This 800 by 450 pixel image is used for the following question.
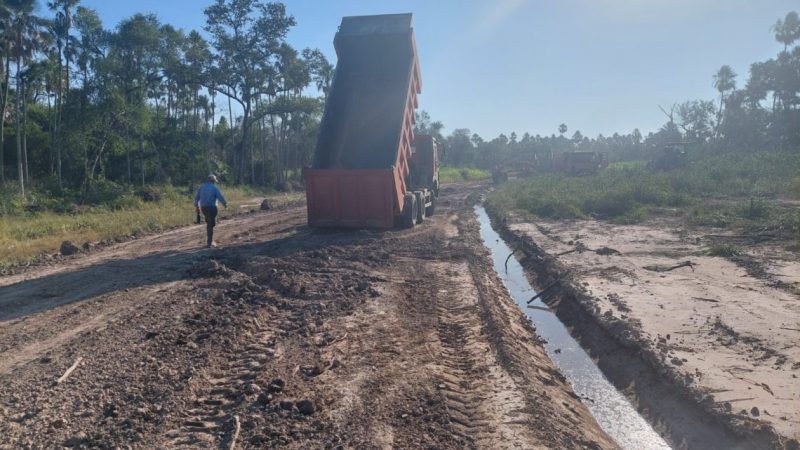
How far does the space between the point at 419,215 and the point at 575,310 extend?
8.76m

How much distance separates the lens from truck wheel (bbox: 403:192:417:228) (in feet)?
49.9

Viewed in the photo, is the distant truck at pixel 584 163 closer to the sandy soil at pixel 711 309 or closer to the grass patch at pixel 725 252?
the sandy soil at pixel 711 309

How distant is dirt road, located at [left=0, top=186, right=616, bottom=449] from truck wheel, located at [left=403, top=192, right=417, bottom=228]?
16.5 ft

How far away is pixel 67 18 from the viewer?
30.6 meters

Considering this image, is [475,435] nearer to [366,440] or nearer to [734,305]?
[366,440]

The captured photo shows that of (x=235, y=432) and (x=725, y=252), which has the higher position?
(x=725, y=252)

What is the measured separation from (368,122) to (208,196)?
4.93 meters

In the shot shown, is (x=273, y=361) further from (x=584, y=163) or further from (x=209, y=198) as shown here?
(x=584, y=163)

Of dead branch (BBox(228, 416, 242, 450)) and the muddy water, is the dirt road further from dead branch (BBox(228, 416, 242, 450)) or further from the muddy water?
the muddy water

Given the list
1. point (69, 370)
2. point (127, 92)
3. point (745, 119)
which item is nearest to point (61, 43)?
point (127, 92)

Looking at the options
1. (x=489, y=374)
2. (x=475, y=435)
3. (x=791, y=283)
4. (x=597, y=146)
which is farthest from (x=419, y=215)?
(x=597, y=146)

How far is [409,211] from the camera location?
50.4ft

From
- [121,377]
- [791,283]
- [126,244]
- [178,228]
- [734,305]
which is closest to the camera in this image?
[121,377]

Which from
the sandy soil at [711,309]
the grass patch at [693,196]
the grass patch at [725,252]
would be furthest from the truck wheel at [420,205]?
the grass patch at [725,252]
